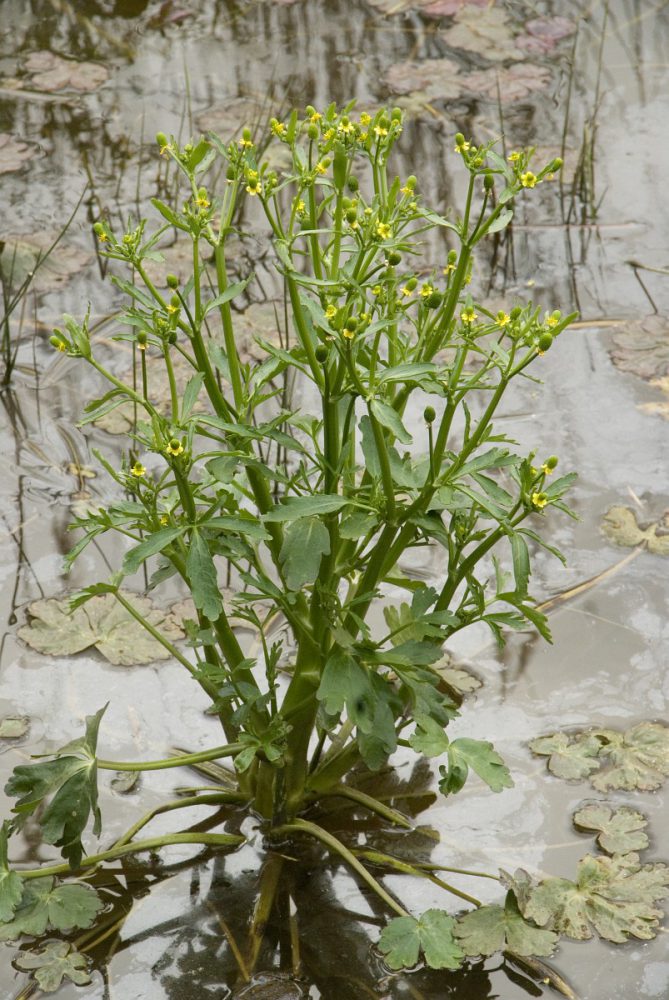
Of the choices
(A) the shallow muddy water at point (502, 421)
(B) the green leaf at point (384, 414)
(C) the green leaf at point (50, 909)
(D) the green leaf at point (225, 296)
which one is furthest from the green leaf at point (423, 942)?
(D) the green leaf at point (225, 296)

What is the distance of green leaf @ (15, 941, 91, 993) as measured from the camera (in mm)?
2615

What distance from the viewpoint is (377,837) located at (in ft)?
9.60

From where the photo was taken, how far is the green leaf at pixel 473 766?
248 centimetres

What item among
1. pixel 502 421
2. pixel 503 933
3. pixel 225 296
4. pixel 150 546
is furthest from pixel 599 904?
pixel 502 421

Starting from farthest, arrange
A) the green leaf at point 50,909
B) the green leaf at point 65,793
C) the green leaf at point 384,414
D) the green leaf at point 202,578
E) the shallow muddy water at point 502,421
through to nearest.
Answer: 1. the shallow muddy water at point 502,421
2. the green leaf at point 50,909
3. the green leaf at point 65,793
4. the green leaf at point 202,578
5. the green leaf at point 384,414

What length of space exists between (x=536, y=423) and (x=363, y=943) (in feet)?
6.50

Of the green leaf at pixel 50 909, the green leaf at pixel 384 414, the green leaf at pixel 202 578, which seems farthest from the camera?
the green leaf at pixel 50 909

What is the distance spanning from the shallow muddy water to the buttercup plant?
11 centimetres

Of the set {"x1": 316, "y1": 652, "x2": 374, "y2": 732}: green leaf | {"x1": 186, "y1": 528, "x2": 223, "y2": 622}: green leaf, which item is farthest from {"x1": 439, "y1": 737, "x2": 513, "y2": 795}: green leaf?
{"x1": 186, "y1": 528, "x2": 223, "y2": 622}: green leaf

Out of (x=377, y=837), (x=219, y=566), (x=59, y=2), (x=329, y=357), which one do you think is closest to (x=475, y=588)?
(x=329, y=357)

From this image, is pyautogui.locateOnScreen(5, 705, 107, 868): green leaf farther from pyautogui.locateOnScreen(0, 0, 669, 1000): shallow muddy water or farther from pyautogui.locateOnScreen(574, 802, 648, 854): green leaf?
pyautogui.locateOnScreen(574, 802, 648, 854): green leaf

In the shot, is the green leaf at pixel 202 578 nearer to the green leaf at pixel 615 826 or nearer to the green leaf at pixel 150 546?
the green leaf at pixel 150 546

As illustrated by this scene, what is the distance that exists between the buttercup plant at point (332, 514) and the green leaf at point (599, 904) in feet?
0.05

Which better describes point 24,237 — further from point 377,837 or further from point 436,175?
point 377,837
